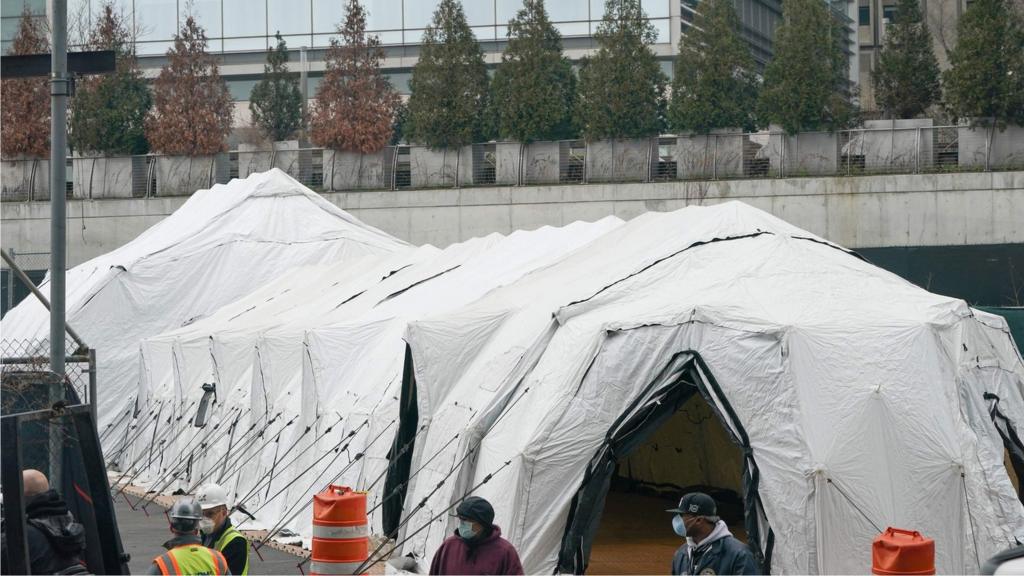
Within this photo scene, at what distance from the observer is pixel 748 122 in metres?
37.4

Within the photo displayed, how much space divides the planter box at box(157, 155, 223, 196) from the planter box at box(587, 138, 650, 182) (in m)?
11.0

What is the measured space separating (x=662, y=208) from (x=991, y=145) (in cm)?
809

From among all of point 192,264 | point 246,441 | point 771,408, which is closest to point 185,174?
point 192,264

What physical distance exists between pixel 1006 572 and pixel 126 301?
22.9m

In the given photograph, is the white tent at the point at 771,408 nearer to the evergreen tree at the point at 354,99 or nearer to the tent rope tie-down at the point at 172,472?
the tent rope tie-down at the point at 172,472

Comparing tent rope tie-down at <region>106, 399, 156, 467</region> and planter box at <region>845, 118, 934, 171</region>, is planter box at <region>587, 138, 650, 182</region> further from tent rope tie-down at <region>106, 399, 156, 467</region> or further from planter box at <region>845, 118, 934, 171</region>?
tent rope tie-down at <region>106, 399, 156, 467</region>

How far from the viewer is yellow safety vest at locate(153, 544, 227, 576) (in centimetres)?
648

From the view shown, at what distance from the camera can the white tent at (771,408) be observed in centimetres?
1173

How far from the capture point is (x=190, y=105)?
40531 millimetres

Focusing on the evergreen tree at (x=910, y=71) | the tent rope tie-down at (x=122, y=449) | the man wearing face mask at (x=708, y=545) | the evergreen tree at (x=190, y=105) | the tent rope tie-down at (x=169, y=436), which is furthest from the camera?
the evergreen tree at (x=190, y=105)

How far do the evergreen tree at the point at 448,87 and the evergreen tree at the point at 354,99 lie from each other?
1090 mm

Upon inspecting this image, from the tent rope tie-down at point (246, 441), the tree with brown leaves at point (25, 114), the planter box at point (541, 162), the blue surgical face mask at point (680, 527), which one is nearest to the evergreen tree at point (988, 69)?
the planter box at point (541, 162)

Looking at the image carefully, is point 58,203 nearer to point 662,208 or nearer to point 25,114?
point 662,208

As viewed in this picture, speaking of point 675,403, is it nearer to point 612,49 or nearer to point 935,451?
point 935,451
